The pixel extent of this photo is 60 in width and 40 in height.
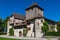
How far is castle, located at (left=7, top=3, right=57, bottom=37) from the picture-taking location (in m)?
43.2

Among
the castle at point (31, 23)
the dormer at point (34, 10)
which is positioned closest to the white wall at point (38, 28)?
the castle at point (31, 23)

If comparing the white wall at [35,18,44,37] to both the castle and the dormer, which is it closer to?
the castle

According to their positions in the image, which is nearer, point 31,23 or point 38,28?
point 38,28

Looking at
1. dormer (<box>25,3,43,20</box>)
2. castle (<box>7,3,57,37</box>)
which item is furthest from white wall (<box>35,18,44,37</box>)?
dormer (<box>25,3,43,20</box>)

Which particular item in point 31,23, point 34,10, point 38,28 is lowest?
point 38,28

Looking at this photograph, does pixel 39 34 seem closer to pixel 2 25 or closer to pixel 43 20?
pixel 43 20

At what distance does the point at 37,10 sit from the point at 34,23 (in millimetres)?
8660

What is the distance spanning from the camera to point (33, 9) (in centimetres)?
5150

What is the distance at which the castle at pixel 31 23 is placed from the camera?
43156 mm

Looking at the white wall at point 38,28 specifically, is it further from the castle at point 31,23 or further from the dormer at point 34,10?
the dormer at point 34,10

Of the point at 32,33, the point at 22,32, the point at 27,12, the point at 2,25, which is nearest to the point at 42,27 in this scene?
the point at 32,33

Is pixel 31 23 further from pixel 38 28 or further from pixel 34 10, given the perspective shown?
pixel 34 10

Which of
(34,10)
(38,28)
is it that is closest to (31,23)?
(38,28)

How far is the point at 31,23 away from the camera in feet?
150
